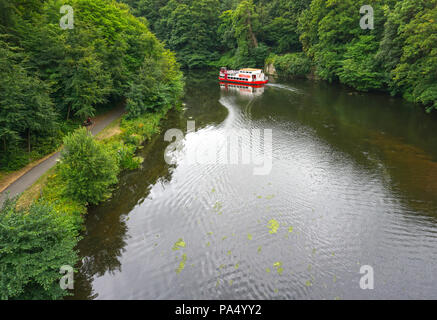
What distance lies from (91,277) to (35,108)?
1379 centimetres

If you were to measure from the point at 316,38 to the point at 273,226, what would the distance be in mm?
54988

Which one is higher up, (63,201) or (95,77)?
(95,77)

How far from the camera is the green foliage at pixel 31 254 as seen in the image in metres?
11.5

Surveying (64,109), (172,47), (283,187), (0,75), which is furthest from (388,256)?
(172,47)

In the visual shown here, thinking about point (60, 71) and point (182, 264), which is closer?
point (182, 264)

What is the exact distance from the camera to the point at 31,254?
1224 cm

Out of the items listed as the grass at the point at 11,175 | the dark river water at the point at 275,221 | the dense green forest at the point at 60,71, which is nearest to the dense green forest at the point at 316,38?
the dark river water at the point at 275,221

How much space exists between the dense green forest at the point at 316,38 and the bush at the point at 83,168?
3794 centimetres

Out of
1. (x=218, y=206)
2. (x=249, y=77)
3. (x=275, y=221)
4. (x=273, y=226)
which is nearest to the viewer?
(x=273, y=226)

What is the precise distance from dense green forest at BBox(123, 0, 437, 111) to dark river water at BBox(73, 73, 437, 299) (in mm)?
11413

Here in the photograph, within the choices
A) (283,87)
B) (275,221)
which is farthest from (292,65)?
(275,221)

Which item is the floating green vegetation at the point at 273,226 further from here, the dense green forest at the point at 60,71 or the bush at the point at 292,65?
the bush at the point at 292,65

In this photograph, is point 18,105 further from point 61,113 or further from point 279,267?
point 279,267

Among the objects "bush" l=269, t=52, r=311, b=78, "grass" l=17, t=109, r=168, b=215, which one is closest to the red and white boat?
"bush" l=269, t=52, r=311, b=78
